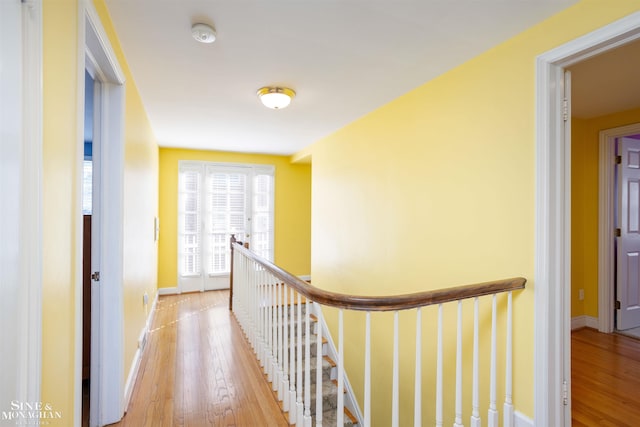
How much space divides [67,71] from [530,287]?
2.34 m

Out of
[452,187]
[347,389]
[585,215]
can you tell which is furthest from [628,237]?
[347,389]

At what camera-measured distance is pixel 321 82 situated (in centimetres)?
251

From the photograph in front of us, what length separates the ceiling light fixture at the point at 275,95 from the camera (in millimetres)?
2575

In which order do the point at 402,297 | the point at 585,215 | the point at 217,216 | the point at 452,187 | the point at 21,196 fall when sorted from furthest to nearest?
1. the point at 217,216
2. the point at 585,215
3. the point at 452,187
4. the point at 402,297
5. the point at 21,196

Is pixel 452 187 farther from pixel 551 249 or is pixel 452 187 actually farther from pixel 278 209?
pixel 278 209

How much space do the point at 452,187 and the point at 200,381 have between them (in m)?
2.42

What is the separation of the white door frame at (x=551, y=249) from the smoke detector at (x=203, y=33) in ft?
5.95

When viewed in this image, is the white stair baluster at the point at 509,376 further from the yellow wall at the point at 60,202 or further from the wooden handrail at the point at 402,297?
the yellow wall at the point at 60,202

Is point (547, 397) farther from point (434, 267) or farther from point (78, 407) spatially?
point (78, 407)

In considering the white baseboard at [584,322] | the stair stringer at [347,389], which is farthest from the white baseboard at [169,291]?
the white baseboard at [584,322]

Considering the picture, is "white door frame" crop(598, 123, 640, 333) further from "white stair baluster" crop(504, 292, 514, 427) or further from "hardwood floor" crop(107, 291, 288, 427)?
"hardwood floor" crop(107, 291, 288, 427)

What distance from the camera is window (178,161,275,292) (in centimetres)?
527

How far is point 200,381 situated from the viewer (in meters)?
2.45

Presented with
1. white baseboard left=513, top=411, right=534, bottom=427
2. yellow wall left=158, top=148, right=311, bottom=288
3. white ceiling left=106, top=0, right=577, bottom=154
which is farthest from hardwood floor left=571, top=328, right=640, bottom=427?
yellow wall left=158, top=148, right=311, bottom=288
